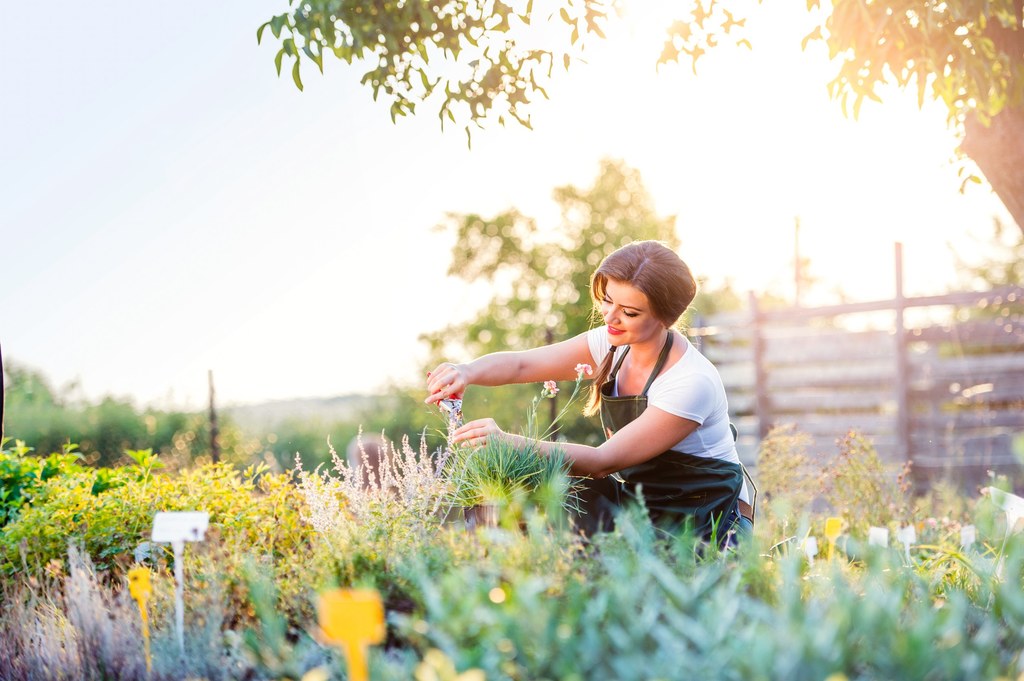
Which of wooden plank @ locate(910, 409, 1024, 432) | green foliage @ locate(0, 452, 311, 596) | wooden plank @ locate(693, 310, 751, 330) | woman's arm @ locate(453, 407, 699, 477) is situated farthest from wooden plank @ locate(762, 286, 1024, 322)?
green foliage @ locate(0, 452, 311, 596)

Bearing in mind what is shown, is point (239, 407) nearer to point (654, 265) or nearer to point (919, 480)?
point (919, 480)

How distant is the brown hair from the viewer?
3131mm

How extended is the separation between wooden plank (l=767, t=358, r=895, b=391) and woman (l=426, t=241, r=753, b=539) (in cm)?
546

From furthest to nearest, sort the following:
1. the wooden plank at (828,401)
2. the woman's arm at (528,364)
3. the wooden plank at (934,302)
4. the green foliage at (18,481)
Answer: the wooden plank at (828,401) → the wooden plank at (934,302) → the green foliage at (18,481) → the woman's arm at (528,364)

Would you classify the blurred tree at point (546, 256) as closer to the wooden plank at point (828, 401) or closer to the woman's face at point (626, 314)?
the wooden plank at point (828, 401)

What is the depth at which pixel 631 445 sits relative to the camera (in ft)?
9.80

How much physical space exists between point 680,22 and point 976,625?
2.98 metres

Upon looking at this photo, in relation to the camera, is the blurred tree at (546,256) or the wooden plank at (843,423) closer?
the wooden plank at (843,423)

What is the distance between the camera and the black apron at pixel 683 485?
319 centimetres

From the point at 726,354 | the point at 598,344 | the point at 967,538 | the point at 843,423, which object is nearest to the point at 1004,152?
the point at 967,538

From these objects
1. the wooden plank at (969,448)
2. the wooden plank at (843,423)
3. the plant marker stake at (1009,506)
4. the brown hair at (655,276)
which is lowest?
the wooden plank at (969,448)

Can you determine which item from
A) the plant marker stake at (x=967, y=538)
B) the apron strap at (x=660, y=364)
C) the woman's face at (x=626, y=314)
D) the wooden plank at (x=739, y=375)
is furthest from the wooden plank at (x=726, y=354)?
the woman's face at (x=626, y=314)

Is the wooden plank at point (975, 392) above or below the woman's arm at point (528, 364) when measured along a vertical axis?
below

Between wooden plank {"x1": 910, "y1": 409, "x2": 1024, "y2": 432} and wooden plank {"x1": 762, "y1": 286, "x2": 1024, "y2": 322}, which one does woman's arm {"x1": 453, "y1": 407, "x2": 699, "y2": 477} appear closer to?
wooden plank {"x1": 762, "y1": 286, "x2": 1024, "y2": 322}
